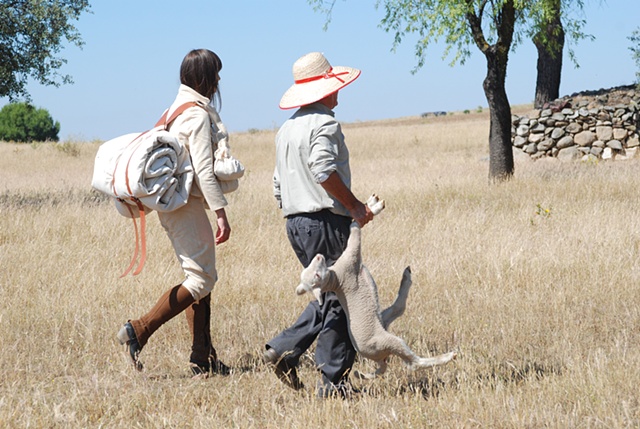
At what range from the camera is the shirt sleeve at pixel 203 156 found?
4859mm

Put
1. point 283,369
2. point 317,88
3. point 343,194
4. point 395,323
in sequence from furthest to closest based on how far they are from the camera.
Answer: point 395,323 → point 283,369 → point 317,88 → point 343,194

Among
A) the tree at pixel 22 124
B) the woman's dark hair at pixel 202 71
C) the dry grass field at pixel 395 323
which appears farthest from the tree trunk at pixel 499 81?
the tree at pixel 22 124

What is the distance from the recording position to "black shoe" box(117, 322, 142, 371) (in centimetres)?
513

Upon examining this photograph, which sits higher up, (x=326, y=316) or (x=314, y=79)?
(x=314, y=79)

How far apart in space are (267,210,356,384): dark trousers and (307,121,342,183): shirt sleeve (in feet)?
0.97

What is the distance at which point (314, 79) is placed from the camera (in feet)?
15.1

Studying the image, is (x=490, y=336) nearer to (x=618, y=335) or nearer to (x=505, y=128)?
(x=618, y=335)

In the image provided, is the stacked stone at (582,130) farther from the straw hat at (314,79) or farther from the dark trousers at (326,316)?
the dark trousers at (326,316)

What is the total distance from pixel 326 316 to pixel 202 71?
1.81m

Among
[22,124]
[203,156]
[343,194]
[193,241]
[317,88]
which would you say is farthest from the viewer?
[22,124]

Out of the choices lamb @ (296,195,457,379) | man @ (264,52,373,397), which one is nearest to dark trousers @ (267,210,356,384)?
man @ (264,52,373,397)

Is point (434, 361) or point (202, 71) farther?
point (202, 71)

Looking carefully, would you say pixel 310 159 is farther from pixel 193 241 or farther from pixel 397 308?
pixel 193 241

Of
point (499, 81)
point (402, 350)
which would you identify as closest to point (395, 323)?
point (402, 350)
